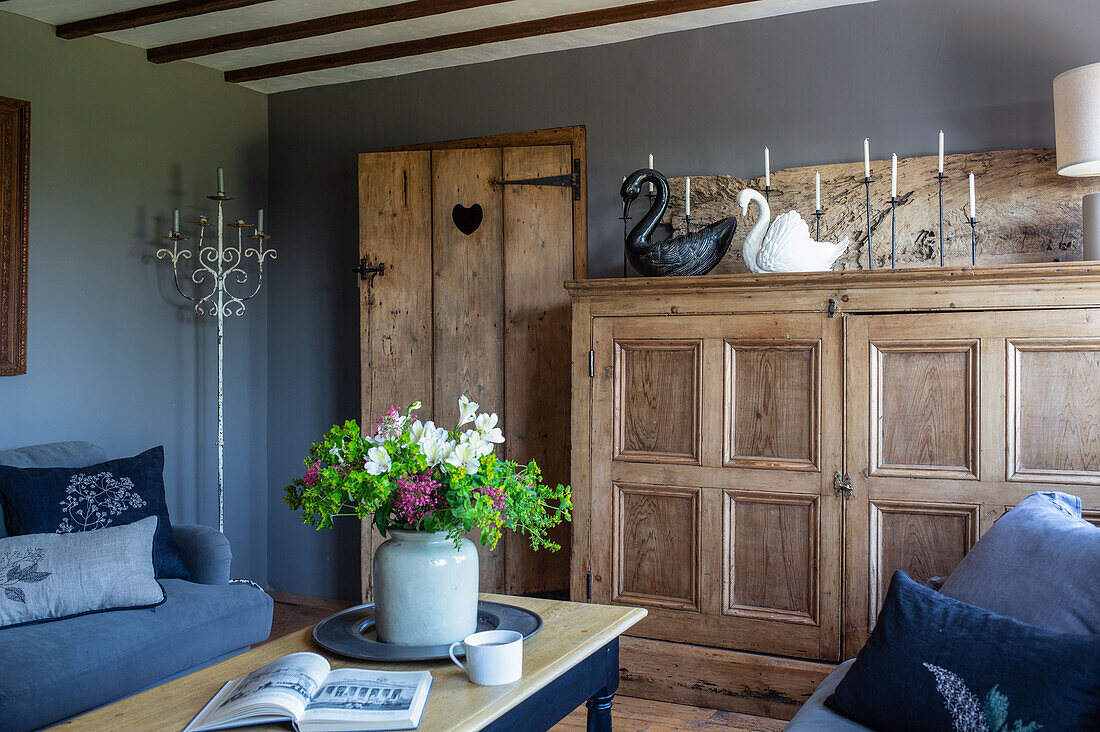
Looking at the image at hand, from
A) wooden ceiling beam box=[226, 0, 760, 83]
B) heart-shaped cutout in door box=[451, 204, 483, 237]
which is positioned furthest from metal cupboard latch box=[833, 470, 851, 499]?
heart-shaped cutout in door box=[451, 204, 483, 237]

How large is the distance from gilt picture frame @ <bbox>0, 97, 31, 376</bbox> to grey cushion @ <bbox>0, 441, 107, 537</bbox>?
1.31ft

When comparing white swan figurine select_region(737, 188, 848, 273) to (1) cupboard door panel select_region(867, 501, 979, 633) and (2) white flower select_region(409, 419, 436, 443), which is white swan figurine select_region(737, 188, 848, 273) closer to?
(1) cupboard door panel select_region(867, 501, 979, 633)

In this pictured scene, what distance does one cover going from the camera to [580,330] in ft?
10.2

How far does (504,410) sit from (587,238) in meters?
0.79

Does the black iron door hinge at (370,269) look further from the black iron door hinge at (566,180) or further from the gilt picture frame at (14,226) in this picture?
the gilt picture frame at (14,226)

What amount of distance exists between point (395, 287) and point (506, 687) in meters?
2.51

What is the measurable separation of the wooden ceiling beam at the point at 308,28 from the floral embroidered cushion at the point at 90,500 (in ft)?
5.68

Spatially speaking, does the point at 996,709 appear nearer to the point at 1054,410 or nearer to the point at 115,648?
the point at 1054,410

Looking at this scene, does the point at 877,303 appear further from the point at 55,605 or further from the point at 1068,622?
the point at 55,605

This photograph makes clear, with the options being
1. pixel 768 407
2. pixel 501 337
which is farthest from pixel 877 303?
pixel 501 337

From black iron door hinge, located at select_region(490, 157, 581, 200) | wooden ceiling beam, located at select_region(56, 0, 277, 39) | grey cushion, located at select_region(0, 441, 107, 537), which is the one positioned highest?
wooden ceiling beam, located at select_region(56, 0, 277, 39)

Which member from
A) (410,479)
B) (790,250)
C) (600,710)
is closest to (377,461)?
(410,479)

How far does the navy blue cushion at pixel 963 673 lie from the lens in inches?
55.7

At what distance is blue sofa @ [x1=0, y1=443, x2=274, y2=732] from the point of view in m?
2.20
